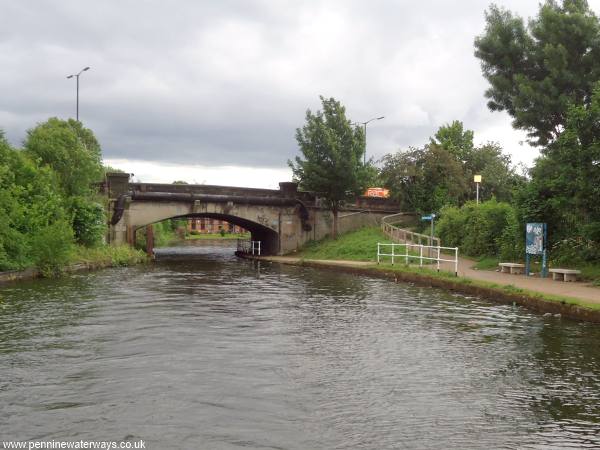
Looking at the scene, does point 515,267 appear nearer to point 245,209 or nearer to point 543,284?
point 543,284

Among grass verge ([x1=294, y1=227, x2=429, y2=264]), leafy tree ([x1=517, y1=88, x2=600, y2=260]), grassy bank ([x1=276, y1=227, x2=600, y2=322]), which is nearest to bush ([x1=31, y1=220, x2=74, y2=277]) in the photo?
grassy bank ([x1=276, y1=227, x2=600, y2=322])

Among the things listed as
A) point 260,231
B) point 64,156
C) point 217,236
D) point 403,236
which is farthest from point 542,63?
point 217,236

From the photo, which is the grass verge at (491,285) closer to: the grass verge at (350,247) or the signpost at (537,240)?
the signpost at (537,240)

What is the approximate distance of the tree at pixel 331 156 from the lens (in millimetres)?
41188

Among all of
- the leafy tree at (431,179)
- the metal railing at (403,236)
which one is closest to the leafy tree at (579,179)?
the metal railing at (403,236)

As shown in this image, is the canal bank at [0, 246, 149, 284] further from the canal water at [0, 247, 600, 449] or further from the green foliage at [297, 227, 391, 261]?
the green foliage at [297, 227, 391, 261]

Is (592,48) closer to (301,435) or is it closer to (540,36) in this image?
(540,36)

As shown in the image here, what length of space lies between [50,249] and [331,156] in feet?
72.0

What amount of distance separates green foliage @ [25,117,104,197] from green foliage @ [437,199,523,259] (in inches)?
795

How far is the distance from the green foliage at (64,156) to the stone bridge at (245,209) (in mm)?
4930

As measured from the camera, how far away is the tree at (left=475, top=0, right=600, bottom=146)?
26.1 meters

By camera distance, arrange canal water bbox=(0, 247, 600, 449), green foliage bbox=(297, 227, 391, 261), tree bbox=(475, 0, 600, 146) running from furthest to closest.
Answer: green foliage bbox=(297, 227, 391, 261)
tree bbox=(475, 0, 600, 146)
canal water bbox=(0, 247, 600, 449)

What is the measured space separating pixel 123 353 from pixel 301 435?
481 centimetres

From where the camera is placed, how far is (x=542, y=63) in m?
28.6
